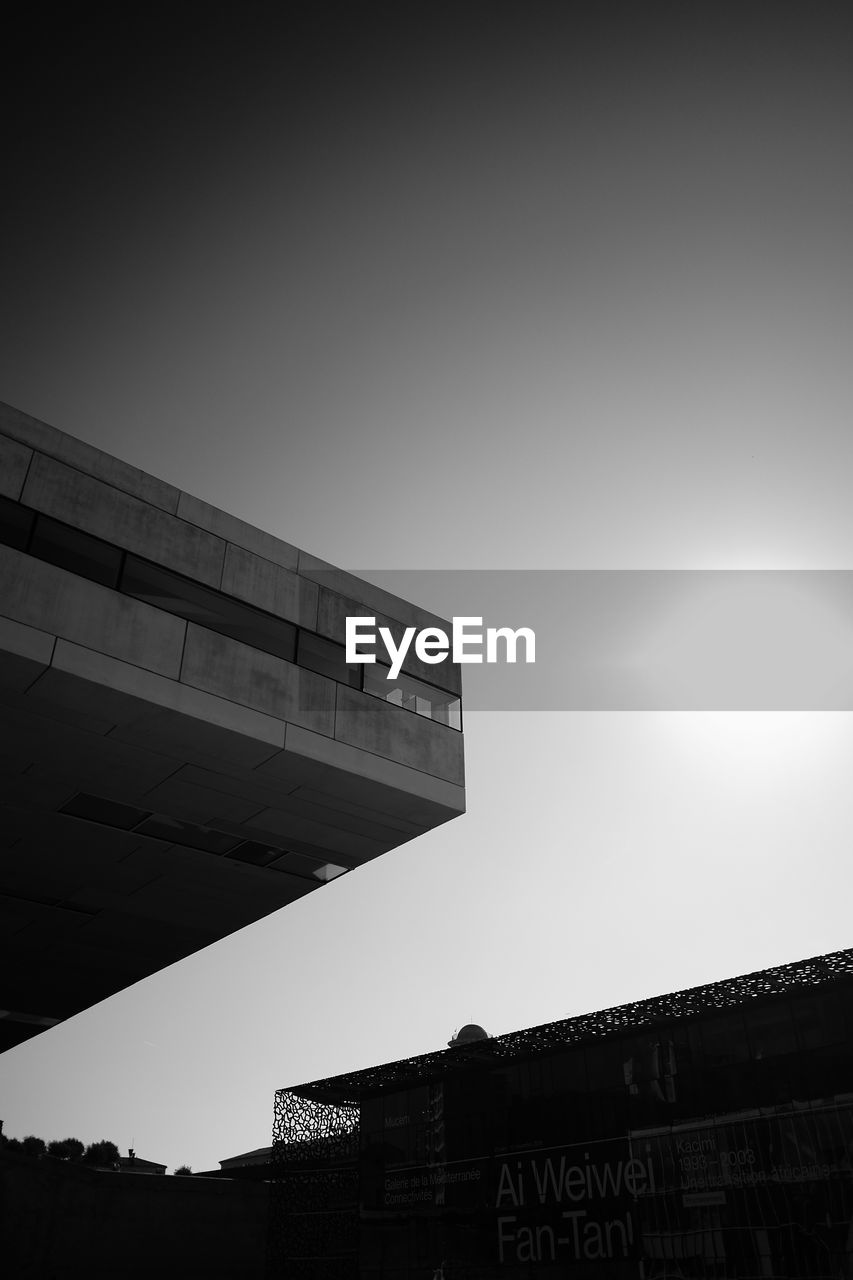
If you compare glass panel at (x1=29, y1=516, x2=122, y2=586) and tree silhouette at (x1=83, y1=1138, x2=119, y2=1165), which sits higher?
glass panel at (x1=29, y1=516, x2=122, y2=586)

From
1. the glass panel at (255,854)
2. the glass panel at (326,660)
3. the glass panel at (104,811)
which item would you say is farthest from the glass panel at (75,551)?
the glass panel at (255,854)

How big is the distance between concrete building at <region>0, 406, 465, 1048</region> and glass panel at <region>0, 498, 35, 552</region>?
0.02 metres

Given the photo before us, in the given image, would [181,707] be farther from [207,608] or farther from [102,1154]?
[102,1154]

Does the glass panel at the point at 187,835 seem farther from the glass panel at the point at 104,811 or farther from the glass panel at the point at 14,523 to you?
the glass panel at the point at 14,523

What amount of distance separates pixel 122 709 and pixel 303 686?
3.18 meters

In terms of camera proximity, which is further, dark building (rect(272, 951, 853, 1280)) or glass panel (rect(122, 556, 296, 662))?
dark building (rect(272, 951, 853, 1280))

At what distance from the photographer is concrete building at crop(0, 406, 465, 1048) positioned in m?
14.1

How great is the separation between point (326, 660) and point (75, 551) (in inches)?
183

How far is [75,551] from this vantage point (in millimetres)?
14719

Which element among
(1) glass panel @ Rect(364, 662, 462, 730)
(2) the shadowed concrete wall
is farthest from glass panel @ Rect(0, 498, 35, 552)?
(2) the shadowed concrete wall

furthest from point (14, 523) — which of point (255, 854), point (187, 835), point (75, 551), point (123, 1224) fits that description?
point (123, 1224)

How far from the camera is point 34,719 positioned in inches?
556

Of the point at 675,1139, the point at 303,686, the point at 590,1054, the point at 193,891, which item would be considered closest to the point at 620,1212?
the point at 675,1139

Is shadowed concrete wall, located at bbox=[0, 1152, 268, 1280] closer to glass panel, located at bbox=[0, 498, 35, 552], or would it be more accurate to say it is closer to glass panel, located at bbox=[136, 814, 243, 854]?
glass panel, located at bbox=[136, 814, 243, 854]
